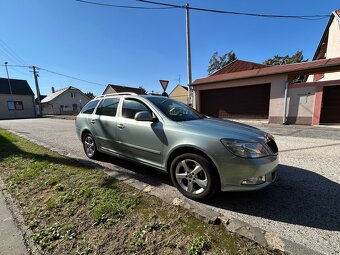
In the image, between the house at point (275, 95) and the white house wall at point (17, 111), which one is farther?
the white house wall at point (17, 111)

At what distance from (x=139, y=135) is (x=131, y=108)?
67 cm

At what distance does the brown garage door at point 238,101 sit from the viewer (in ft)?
38.8

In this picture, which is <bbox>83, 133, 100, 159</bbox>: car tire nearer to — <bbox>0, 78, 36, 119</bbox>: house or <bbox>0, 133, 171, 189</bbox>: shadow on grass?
<bbox>0, 133, 171, 189</bbox>: shadow on grass

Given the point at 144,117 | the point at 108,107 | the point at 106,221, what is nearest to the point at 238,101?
the point at 108,107

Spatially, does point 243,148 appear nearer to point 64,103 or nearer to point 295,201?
point 295,201

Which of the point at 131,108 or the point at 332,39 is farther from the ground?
the point at 332,39

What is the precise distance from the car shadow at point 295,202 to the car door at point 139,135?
1210 mm

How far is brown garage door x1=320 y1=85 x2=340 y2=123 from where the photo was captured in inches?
388

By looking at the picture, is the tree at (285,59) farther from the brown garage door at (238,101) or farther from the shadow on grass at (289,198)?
the shadow on grass at (289,198)

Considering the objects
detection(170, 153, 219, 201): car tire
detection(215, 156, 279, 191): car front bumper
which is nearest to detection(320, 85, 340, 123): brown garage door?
detection(215, 156, 279, 191): car front bumper

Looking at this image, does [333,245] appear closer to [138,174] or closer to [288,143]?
[138,174]

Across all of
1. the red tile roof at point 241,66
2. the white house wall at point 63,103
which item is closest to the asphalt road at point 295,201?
the red tile roof at point 241,66

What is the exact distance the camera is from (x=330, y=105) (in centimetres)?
1002

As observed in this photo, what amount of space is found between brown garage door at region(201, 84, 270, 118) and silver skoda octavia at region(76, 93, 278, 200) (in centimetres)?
972
